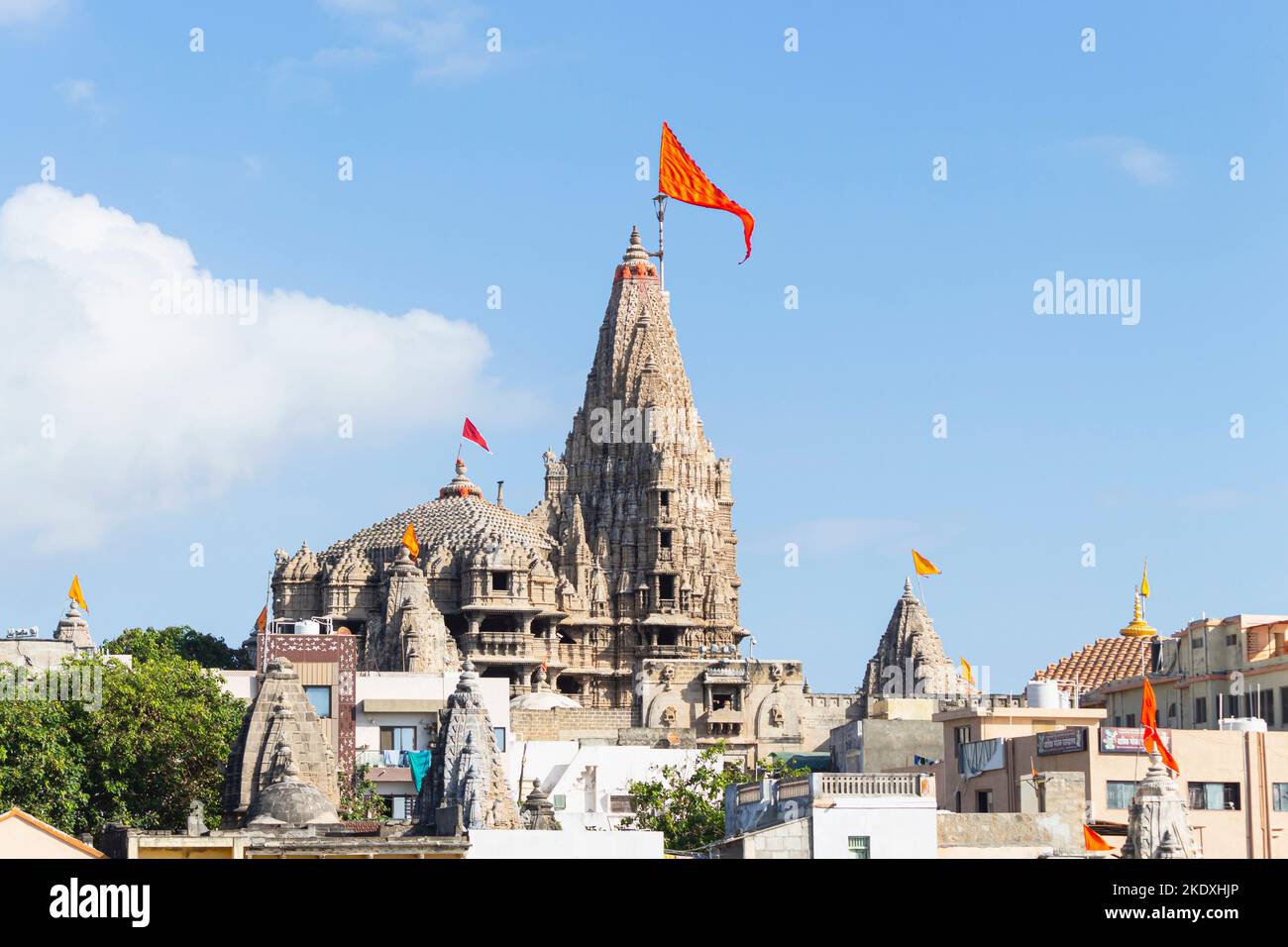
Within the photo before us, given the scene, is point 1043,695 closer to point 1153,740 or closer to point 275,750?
point 1153,740

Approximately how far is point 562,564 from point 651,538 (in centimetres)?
495

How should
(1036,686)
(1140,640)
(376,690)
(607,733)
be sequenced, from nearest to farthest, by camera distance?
(1036,686) → (1140,640) → (376,690) → (607,733)

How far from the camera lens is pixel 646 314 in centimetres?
13738

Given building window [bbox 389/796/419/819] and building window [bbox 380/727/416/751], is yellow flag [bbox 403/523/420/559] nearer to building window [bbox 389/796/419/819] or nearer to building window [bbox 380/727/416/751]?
building window [bbox 380/727/416/751]

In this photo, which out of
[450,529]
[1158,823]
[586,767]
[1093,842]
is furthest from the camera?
[450,529]

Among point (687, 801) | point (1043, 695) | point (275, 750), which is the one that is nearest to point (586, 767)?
point (687, 801)

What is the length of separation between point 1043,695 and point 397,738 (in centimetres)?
2846

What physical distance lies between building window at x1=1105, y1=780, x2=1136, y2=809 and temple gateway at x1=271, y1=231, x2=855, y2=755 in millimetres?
52891

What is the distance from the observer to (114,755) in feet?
229

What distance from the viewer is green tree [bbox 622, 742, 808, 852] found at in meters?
64.7

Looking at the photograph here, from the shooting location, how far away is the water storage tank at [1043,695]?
207 ft
